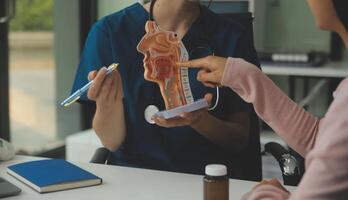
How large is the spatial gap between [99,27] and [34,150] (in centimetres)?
193

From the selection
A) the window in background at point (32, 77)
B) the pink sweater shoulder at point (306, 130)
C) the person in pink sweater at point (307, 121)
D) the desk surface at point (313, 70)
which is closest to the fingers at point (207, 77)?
the person in pink sweater at point (307, 121)

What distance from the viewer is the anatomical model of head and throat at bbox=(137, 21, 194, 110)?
60.3 inches

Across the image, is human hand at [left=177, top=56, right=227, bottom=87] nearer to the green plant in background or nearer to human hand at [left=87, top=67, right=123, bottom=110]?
human hand at [left=87, top=67, right=123, bottom=110]

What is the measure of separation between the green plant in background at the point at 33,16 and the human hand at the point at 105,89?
177 centimetres

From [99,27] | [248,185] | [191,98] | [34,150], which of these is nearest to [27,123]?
[34,150]

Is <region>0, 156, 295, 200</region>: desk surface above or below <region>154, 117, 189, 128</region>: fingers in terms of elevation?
below

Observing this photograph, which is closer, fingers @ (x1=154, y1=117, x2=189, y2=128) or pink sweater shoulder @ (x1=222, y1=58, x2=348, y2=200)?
pink sweater shoulder @ (x1=222, y1=58, x2=348, y2=200)

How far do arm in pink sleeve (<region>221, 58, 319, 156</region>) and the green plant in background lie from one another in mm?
2286

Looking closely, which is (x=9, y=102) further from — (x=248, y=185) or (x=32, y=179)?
(x=248, y=185)

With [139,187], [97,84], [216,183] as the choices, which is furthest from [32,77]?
[216,183]

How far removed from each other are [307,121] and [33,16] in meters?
2.58

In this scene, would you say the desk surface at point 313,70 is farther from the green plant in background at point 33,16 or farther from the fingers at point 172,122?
the green plant in background at point 33,16

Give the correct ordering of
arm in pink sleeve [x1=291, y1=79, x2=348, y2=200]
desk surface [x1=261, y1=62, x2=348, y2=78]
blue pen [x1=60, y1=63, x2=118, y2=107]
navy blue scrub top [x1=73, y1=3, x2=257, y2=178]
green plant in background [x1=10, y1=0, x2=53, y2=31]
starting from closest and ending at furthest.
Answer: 1. arm in pink sleeve [x1=291, y1=79, x2=348, y2=200]
2. blue pen [x1=60, y1=63, x2=118, y2=107]
3. navy blue scrub top [x1=73, y1=3, x2=257, y2=178]
4. desk surface [x1=261, y1=62, x2=348, y2=78]
5. green plant in background [x1=10, y1=0, x2=53, y2=31]

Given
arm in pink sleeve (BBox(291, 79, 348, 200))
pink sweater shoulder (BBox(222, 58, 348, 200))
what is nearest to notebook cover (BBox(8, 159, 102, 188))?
pink sweater shoulder (BBox(222, 58, 348, 200))
